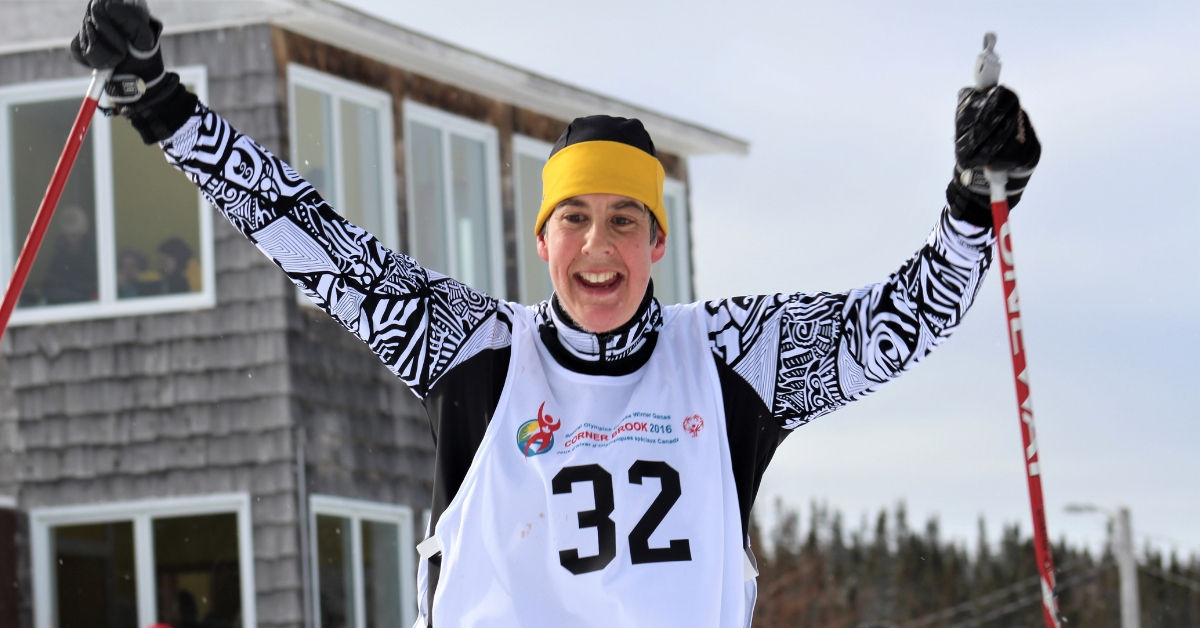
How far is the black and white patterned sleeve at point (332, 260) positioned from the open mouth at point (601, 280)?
0.81 feet

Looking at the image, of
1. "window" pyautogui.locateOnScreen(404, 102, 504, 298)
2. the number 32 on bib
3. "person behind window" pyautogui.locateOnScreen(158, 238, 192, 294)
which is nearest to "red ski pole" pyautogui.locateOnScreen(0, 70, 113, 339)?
the number 32 on bib

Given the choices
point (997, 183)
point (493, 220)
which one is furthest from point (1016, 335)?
point (493, 220)

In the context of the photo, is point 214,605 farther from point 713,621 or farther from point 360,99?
point 713,621

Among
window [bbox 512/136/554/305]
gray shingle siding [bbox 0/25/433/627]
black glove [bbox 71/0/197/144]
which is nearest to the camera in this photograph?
black glove [bbox 71/0/197/144]

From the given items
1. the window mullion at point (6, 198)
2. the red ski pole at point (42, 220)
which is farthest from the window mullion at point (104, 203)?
the red ski pole at point (42, 220)

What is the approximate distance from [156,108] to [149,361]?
7037mm

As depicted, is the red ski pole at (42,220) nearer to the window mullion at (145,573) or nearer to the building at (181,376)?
the building at (181,376)

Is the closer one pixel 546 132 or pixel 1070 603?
pixel 546 132

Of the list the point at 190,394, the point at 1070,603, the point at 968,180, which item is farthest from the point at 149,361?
the point at 1070,603

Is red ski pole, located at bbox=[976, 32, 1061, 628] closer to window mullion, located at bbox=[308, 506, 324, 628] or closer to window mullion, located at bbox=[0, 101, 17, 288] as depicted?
window mullion, located at bbox=[308, 506, 324, 628]

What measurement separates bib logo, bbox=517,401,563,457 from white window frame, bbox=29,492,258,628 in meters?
6.89

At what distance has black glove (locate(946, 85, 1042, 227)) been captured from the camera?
2830mm

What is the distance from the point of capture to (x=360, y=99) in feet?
34.8

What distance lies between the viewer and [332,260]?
3223 mm
